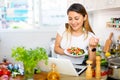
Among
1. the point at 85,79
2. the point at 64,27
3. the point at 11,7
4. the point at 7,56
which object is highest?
the point at 11,7

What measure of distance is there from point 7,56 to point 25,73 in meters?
2.27

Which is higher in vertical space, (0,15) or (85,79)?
(0,15)

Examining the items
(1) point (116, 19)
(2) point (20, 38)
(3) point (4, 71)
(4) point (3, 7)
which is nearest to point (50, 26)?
(2) point (20, 38)

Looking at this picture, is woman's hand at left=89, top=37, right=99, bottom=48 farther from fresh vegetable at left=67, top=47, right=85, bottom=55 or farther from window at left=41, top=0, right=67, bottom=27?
window at left=41, top=0, right=67, bottom=27

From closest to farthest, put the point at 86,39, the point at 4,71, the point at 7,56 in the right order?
the point at 4,71, the point at 86,39, the point at 7,56

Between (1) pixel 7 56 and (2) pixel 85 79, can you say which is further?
(1) pixel 7 56

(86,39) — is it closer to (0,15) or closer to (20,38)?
(20,38)

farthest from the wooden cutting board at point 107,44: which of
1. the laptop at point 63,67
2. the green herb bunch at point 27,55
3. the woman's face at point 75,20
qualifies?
the green herb bunch at point 27,55

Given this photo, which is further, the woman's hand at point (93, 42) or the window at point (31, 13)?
the window at point (31, 13)

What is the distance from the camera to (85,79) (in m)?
1.50

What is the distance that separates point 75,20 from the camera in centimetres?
195

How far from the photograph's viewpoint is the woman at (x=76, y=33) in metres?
1.95

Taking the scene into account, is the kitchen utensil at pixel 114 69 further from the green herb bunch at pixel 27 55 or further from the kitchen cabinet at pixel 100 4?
the kitchen cabinet at pixel 100 4

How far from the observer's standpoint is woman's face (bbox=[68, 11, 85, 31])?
1.95m
